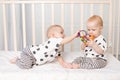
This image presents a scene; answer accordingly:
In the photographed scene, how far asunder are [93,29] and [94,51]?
0.14 m

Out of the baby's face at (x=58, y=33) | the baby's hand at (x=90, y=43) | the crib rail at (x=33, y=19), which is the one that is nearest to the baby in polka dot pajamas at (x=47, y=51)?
the baby's face at (x=58, y=33)

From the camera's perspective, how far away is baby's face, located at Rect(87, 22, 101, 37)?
5.69 feet

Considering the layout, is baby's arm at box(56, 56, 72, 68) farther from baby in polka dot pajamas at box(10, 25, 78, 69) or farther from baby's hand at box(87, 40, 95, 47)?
baby's hand at box(87, 40, 95, 47)

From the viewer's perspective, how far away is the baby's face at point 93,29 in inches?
68.3

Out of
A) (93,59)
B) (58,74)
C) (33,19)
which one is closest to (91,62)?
(93,59)

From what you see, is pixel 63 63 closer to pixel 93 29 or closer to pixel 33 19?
pixel 93 29

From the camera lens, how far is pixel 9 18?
7.77 ft

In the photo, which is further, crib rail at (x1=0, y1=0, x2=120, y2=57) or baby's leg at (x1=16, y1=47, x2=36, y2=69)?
crib rail at (x1=0, y1=0, x2=120, y2=57)

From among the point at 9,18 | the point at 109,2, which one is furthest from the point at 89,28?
the point at 9,18

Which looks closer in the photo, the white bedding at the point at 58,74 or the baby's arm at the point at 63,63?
the white bedding at the point at 58,74

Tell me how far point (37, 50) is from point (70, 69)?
0.26m

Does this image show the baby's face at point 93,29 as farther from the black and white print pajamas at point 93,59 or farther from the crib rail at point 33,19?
the crib rail at point 33,19

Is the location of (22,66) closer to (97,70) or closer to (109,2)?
(97,70)

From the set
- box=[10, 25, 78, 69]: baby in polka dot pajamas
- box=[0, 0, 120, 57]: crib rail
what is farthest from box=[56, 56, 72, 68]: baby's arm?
box=[0, 0, 120, 57]: crib rail
